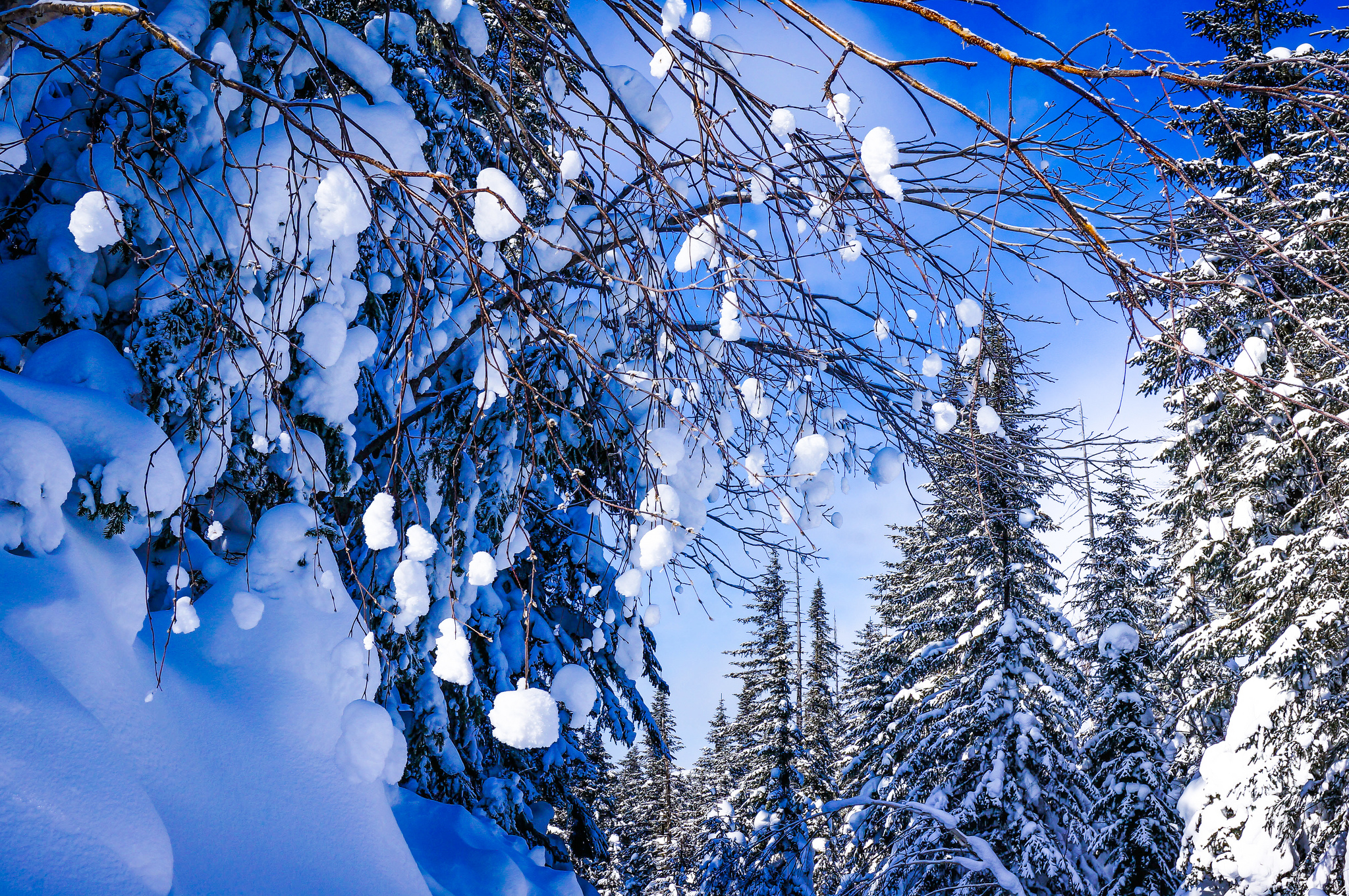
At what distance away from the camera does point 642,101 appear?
7.70 ft

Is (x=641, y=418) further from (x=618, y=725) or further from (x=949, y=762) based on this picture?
(x=949, y=762)

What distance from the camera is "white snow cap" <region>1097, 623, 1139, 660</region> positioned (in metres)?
11.2

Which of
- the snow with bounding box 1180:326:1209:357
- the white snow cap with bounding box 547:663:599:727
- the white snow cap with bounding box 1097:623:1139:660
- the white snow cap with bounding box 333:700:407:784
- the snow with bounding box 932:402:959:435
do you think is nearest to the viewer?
the snow with bounding box 1180:326:1209:357

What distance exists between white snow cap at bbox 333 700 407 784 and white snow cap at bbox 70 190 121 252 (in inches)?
49.5

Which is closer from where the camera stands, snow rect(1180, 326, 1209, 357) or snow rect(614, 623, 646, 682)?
snow rect(1180, 326, 1209, 357)

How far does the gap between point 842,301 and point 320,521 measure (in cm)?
226

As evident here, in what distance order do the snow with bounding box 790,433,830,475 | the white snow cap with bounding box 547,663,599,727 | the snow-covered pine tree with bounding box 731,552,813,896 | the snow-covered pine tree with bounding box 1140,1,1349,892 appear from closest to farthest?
the white snow cap with bounding box 547,663,599,727 < the snow with bounding box 790,433,830,475 < the snow-covered pine tree with bounding box 1140,1,1349,892 < the snow-covered pine tree with bounding box 731,552,813,896

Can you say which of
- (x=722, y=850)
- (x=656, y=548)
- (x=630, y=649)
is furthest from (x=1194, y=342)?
(x=722, y=850)

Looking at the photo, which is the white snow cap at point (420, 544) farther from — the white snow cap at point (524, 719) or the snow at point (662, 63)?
the snow at point (662, 63)

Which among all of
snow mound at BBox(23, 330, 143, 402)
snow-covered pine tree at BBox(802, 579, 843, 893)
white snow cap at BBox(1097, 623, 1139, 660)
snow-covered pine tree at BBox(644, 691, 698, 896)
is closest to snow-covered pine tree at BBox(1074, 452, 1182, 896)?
white snow cap at BBox(1097, 623, 1139, 660)

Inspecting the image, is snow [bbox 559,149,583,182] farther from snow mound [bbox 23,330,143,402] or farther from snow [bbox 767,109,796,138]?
snow mound [bbox 23,330,143,402]

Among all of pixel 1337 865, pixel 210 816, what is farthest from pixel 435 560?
pixel 1337 865

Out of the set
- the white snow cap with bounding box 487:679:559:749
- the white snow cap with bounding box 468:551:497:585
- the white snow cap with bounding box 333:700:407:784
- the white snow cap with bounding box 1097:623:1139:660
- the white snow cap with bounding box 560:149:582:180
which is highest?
the white snow cap with bounding box 1097:623:1139:660

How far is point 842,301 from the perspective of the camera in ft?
9.88
